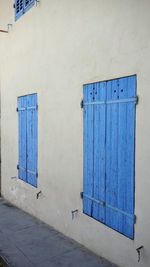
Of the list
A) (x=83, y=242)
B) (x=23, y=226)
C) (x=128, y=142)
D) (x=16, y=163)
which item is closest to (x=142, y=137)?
(x=128, y=142)

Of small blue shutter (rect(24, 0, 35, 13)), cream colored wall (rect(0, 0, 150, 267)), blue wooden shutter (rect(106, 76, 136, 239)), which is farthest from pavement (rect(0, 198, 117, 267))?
small blue shutter (rect(24, 0, 35, 13))

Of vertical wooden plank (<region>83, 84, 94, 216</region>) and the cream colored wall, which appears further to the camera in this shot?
vertical wooden plank (<region>83, 84, 94, 216</region>)

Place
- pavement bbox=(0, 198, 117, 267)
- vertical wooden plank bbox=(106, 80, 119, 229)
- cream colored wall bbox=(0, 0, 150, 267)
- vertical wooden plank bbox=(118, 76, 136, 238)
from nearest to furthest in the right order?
1. cream colored wall bbox=(0, 0, 150, 267)
2. vertical wooden plank bbox=(118, 76, 136, 238)
3. vertical wooden plank bbox=(106, 80, 119, 229)
4. pavement bbox=(0, 198, 117, 267)

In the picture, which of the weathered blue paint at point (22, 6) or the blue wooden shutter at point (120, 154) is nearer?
the blue wooden shutter at point (120, 154)

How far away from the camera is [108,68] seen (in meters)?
4.38

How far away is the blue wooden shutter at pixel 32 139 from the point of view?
21.8 ft

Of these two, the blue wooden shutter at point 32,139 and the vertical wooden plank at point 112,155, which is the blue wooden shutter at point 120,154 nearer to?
the vertical wooden plank at point 112,155

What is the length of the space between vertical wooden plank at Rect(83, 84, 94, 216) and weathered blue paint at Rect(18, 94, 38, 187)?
187 centimetres

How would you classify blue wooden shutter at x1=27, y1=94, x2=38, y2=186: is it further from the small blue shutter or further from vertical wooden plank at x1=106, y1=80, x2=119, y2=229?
vertical wooden plank at x1=106, y1=80, x2=119, y2=229

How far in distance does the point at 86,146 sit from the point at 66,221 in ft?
4.68

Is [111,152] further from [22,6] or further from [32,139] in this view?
[22,6]

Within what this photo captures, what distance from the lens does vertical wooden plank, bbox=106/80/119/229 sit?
14.1ft

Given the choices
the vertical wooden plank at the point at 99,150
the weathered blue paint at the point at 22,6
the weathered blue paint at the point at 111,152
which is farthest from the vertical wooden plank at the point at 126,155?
the weathered blue paint at the point at 22,6

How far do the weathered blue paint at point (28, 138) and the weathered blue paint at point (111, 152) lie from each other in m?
1.95
